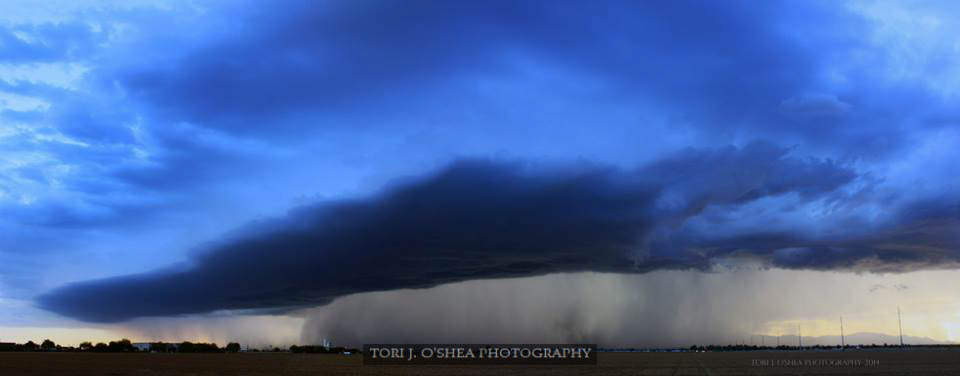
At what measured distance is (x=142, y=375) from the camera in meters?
94.9

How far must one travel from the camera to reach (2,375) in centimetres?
9375

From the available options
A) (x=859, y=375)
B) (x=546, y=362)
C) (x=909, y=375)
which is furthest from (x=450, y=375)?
(x=546, y=362)

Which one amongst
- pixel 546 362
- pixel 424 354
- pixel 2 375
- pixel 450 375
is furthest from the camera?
pixel 424 354

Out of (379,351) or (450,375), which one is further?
(379,351)

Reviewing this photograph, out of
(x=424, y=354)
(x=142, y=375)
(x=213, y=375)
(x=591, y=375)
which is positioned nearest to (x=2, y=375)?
(x=142, y=375)

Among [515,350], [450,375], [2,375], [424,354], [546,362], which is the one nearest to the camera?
[450,375]

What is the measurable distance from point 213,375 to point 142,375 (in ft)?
30.3

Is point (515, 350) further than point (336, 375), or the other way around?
point (515, 350)

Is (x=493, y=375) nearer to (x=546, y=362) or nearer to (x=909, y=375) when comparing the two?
(x=909, y=375)

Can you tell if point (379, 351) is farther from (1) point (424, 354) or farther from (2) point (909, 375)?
(2) point (909, 375)

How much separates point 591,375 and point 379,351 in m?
108

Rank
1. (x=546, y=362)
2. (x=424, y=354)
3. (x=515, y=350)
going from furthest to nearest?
(x=515, y=350) → (x=424, y=354) → (x=546, y=362)

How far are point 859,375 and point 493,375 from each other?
48.4 m

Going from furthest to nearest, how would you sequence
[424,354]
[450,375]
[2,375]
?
[424,354] < [2,375] < [450,375]
